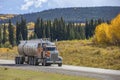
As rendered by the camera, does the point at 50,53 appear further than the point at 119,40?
No

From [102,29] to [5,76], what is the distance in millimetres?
130166

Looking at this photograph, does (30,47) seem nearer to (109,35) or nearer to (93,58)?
(93,58)

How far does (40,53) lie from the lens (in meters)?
61.2

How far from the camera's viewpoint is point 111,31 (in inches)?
6102

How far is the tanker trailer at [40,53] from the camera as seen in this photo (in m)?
59.3

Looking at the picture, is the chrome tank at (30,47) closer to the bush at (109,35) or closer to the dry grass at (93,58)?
the dry grass at (93,58)

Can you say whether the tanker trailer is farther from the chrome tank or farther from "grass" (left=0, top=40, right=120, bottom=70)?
"grass" (left=0, top=40, right=120, bottom=70)

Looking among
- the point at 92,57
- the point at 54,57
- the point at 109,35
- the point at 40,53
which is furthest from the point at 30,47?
the point at 109,35

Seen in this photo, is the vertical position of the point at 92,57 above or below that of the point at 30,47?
below

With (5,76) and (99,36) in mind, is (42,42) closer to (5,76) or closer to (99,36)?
(5,76)

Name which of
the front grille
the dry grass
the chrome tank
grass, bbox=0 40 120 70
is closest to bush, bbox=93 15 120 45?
grass, bbox=0 40 120 70

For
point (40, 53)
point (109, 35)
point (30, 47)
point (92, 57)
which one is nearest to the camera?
point (40, 53)

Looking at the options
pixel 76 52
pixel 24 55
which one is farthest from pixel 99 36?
pixel 24 55

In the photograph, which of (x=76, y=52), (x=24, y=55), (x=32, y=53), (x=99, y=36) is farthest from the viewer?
(x=99, y=36)
